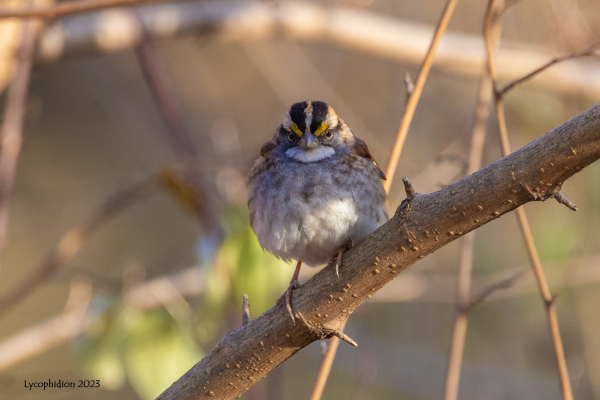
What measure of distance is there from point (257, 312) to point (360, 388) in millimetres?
1019

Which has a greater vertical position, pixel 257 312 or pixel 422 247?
pixel 257 312

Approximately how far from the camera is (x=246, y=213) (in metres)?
3.05

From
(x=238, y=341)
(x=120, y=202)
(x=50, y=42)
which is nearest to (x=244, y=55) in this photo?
(x=50, y=42)

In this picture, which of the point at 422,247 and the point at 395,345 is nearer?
the point at 422,247

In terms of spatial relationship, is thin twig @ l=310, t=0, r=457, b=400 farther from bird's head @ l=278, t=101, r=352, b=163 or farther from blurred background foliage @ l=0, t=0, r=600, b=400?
blurred background foliage @ l=0, t=0, r=600, b=400

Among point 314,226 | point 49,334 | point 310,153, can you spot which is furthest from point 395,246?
point 49,334

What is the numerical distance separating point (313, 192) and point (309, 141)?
33 centimetres

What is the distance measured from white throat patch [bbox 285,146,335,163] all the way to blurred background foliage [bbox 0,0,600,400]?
56 cm

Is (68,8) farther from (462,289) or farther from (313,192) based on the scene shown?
(462,289)

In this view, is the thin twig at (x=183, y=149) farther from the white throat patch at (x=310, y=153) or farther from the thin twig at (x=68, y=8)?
the thin twig at (x=68, y=8)

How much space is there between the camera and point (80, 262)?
22.7 ft

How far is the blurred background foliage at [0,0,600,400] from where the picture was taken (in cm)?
388

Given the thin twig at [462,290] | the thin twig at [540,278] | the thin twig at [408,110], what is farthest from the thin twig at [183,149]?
the thin twig at [540,278]

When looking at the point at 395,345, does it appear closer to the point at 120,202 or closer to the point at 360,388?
the point at 360,388
